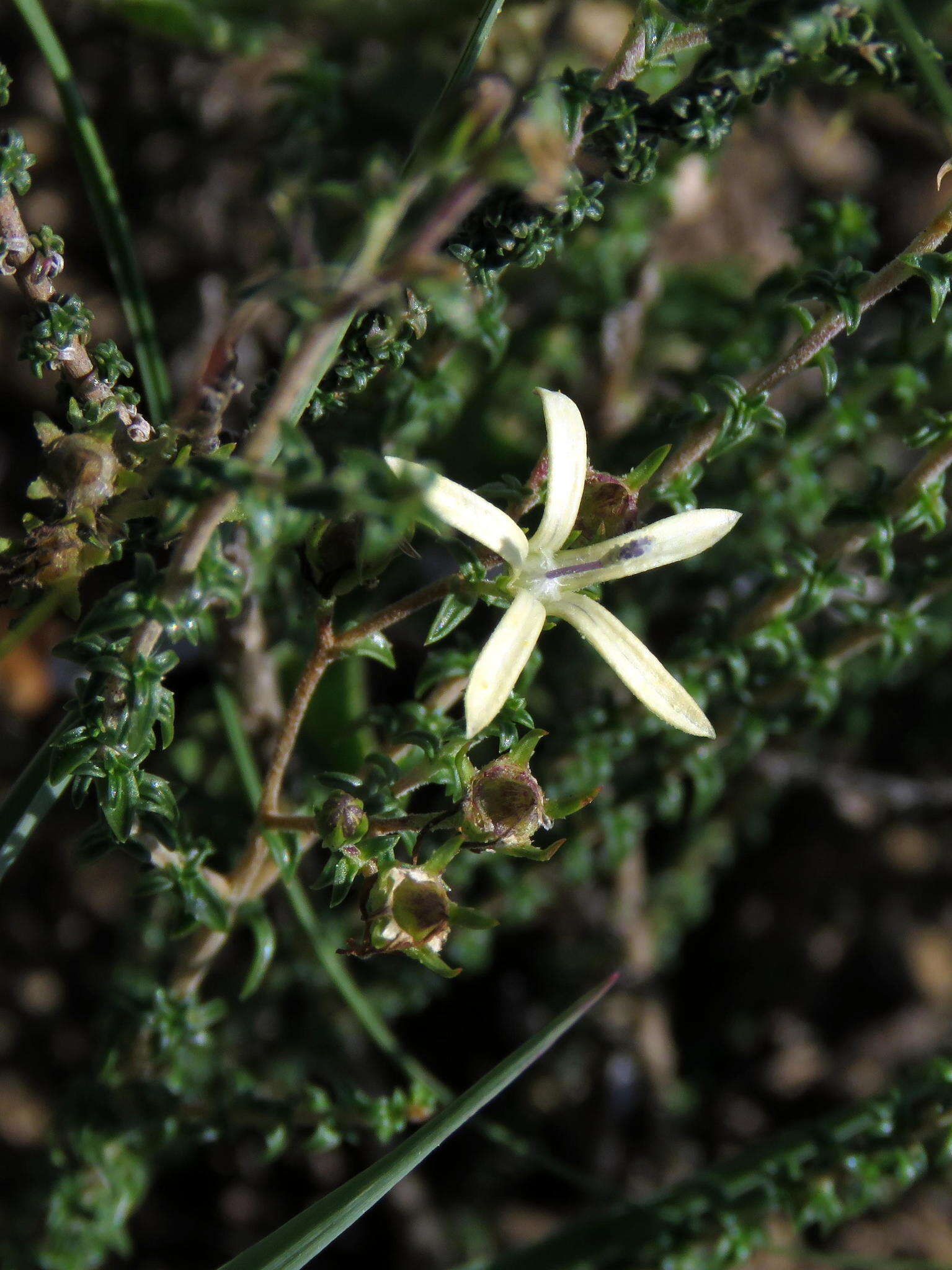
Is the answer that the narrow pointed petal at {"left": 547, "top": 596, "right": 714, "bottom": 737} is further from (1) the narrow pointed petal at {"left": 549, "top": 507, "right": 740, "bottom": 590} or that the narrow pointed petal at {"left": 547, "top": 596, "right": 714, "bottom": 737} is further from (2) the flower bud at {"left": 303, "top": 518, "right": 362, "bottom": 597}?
(2) the flower bud at {"left": 303, "top": 518, "right": 362, "bottom": 597}

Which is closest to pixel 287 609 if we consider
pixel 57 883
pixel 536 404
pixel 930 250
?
pixel 536 404

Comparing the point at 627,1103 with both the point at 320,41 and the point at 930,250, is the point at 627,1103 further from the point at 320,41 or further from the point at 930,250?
the point at 320,41

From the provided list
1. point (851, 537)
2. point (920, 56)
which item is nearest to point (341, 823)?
point (851, 537)

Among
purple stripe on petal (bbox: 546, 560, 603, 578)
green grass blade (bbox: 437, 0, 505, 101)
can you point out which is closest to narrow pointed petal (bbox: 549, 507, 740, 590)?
purple stripe on petal (bbox: 546, 560, 603, 578)

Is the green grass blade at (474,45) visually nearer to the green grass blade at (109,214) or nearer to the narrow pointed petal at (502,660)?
the green grass blade at (109,214)

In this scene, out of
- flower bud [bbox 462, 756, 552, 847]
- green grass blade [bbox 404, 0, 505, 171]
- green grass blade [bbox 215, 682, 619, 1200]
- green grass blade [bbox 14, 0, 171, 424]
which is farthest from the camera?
green grass blade [bbox 215, 682, 619, 1200]

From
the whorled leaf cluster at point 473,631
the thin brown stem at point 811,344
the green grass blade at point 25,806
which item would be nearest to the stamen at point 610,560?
the whorled leaf cluster at point 473,631

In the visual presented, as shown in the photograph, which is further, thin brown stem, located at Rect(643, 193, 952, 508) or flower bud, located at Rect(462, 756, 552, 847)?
thin brown stem, located at Rect(643, 193, 952, 508)
